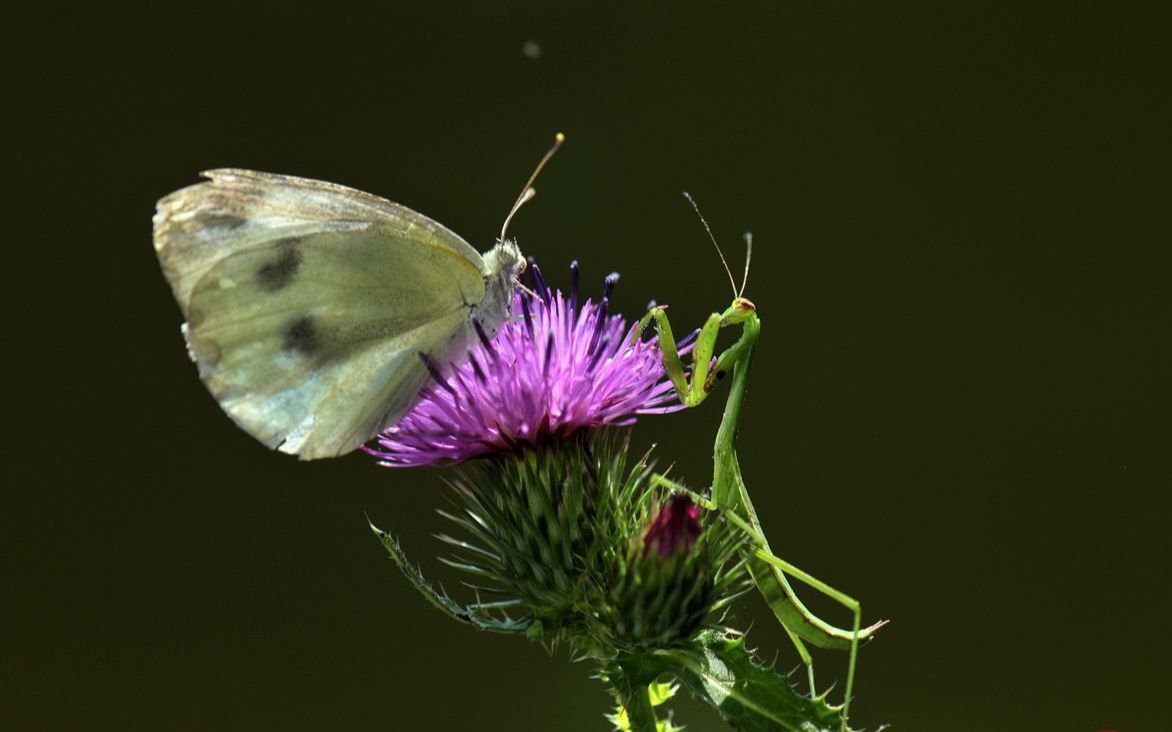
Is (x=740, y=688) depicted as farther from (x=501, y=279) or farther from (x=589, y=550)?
(x=501, y=279)

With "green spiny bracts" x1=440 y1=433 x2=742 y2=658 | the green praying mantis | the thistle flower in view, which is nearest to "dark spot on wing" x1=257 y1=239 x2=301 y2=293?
the thistle flower

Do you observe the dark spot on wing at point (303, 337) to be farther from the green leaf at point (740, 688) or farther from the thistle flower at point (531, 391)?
the green leaf at point (740, 688)

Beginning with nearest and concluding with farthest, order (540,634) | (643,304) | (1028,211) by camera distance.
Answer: (540,634) < (643,304) < (1028,211)

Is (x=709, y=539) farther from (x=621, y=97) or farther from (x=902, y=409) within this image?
(x=621, y=97)

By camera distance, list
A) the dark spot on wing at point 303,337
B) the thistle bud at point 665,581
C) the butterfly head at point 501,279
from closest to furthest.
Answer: the thistle bud at point 665,581 < the dark spot on wing at point 303,337 < the butterfly head at point 501,279

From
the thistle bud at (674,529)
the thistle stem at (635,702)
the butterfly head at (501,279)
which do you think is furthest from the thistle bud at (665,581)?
the butterfly head at (501,279)

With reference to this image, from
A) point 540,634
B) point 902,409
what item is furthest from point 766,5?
point 540,634
